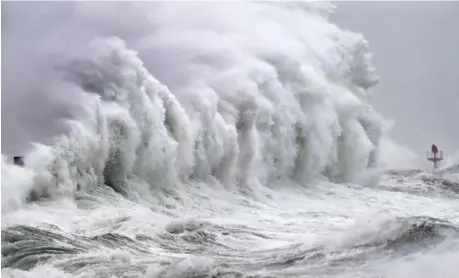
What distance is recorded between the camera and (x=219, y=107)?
267 inches

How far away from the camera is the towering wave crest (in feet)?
18.1

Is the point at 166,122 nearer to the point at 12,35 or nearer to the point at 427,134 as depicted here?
the point at 12,35

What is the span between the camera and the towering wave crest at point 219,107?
5526 mm

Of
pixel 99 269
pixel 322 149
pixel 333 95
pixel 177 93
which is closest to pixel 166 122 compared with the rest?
pixel 177 93

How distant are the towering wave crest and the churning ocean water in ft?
0.06

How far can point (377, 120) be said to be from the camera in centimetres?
607

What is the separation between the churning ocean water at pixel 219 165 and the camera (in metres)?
3.85

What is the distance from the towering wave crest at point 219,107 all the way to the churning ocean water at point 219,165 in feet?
0.06

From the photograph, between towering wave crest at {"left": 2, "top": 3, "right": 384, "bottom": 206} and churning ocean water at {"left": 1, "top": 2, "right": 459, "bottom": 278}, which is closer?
churning ocean water at {"left": 1, "top": 2, "right": 459, "bottom": 278}

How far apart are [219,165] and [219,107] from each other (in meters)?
0.76

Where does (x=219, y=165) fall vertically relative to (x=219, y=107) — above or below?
below

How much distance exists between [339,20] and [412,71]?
1.24 metres

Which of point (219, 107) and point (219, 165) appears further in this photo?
point (219, 107)

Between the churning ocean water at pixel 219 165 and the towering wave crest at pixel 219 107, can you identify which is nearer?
the churning ocean water at pixel 219 165
